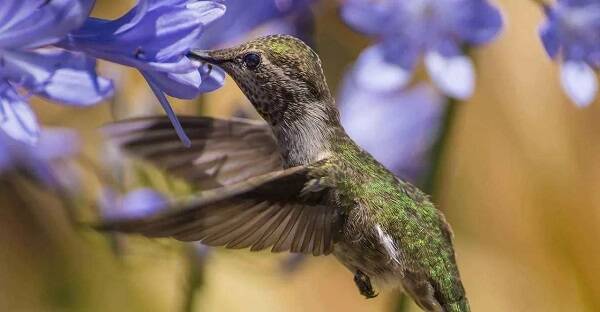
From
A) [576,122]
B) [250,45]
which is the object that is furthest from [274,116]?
[576,122]

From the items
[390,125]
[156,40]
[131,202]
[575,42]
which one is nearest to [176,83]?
[156,40]

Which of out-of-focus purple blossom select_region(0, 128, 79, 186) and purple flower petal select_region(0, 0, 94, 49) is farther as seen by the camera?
out-of-focus purple blossom select_region(0, 128, 79, 186)

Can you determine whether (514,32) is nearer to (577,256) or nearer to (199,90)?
(577,256)

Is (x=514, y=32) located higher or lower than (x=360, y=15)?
lower

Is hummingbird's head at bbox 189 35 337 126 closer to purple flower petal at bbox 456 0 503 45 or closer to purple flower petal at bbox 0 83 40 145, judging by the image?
purple flower petal at bbox 0 83 40 145

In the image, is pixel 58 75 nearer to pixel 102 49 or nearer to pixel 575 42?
pixel 102 49

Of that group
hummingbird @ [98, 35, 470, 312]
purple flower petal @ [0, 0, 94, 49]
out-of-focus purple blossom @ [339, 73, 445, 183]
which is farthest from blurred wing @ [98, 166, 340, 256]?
out-of-focus purple blossom @ [339, 73, 445, 183]

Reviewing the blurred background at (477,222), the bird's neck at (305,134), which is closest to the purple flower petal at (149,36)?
the bird's neck at (305,134)
